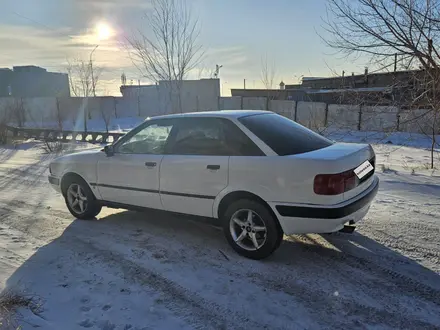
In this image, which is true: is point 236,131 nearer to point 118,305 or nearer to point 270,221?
point 270,221

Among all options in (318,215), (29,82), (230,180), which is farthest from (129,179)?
(29,82)

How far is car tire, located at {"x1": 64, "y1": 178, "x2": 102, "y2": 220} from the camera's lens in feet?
18.2

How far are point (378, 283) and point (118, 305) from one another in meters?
2.40

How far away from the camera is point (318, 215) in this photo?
3.65 metres

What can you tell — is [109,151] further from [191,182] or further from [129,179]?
[191,182]

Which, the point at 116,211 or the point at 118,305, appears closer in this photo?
the point at 118,305

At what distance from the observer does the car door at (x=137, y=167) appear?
15.7ft

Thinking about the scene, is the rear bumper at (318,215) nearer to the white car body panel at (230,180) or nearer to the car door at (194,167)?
the white car body panel at (230,180)

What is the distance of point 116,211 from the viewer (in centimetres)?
614

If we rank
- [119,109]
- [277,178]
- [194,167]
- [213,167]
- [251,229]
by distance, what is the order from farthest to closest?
[119,109] < [194,167] < [213,167] < [251,229] < [277,178]

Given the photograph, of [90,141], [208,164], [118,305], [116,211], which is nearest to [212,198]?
[208,164]

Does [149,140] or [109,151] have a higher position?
[149,140]

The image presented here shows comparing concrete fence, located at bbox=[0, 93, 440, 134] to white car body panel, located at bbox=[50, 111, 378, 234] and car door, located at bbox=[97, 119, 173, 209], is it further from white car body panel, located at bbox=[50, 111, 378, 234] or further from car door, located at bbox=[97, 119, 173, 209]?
white car body panel, located at bbox=[50, 111, 378, 234]

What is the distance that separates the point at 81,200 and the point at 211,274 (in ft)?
9.18
